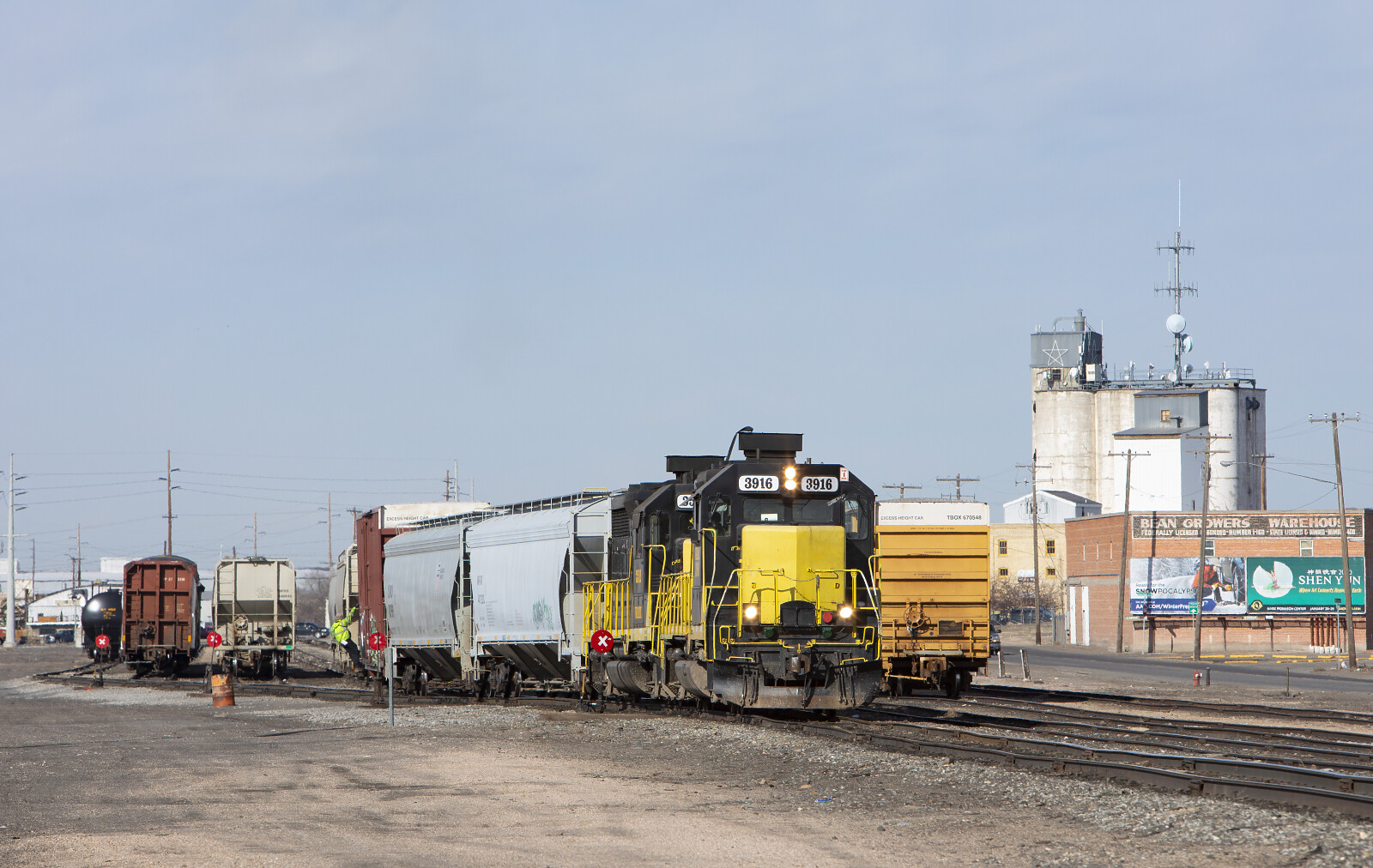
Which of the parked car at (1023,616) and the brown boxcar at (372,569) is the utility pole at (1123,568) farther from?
the brown boxcar at (372,569)

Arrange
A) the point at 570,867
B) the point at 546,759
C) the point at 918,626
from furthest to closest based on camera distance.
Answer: the point at 918,626 → the point at 546,759 → the point at 570,867

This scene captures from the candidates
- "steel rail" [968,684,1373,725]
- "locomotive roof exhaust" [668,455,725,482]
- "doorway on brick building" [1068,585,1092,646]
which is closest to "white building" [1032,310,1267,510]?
"doorway on brick building" [1068,585,1092,646]

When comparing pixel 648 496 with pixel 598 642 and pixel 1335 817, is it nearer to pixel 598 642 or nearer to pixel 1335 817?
pixel 598 642

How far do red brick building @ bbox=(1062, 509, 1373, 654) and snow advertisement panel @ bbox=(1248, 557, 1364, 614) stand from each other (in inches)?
1.5

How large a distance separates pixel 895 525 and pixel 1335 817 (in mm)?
17094

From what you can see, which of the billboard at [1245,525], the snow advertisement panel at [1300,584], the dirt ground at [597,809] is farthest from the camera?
the billboard at [1245,525]

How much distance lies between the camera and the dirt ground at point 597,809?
10.9 meters

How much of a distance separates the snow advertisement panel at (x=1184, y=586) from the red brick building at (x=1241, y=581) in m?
0.04

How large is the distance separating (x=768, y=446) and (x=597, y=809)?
796 cm

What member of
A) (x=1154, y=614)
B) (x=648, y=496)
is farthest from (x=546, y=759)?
(x=1154, y=614)

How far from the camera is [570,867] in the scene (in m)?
10.5

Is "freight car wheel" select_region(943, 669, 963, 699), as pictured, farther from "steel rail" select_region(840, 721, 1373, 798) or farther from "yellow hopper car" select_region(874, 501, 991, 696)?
"steel rail" select_region(840, 721, 1373, 798)

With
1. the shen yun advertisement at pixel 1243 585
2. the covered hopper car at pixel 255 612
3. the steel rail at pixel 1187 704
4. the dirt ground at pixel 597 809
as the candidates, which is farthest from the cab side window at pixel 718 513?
the shen yun advertisement at pixel 1243 585

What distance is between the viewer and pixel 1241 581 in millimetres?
65125
